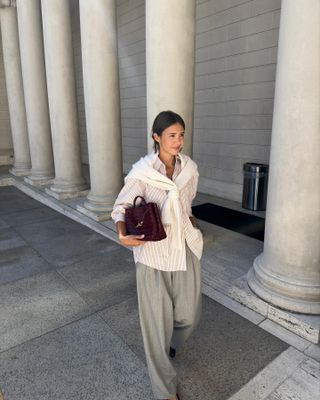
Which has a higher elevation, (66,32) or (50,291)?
(66,32)

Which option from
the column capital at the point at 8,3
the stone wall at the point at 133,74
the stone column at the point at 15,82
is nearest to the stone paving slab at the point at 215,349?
the stone wall at the point at 133,74

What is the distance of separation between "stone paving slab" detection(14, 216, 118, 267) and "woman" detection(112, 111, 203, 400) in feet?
10.4

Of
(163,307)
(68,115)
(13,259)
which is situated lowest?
(13,259)

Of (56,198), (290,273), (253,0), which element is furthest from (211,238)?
(253,0)

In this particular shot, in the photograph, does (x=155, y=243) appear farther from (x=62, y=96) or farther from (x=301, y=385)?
(x=62, y=96)

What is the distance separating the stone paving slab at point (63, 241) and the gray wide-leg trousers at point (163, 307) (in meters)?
3.15

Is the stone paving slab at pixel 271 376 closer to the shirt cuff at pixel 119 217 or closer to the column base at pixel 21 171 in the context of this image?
the shirt cuff at pixel 119 217

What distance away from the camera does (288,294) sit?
11.7 ft

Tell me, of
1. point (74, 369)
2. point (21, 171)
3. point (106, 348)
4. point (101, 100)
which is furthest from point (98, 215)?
point (21, 171)

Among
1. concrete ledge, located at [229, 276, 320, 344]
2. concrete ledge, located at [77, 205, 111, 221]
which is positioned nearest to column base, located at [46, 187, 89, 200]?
concrete ledge, located at [77, 205, 111, 221]

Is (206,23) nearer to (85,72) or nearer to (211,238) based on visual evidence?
(85,72)

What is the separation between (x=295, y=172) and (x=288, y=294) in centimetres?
128

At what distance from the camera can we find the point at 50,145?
10852 millimetres

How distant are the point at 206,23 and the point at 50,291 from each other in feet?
24.0
